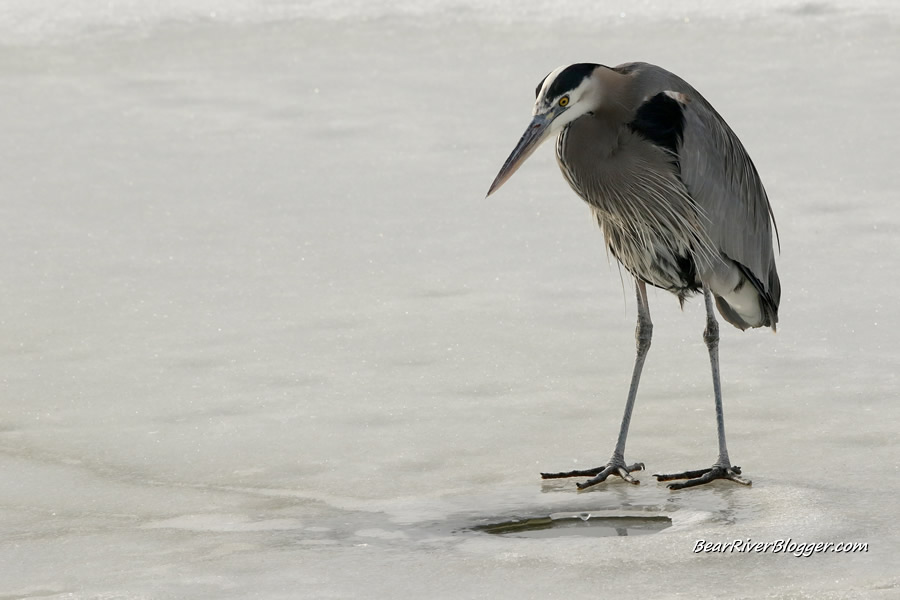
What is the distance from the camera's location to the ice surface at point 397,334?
14.1ft

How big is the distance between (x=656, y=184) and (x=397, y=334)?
55.4 inches

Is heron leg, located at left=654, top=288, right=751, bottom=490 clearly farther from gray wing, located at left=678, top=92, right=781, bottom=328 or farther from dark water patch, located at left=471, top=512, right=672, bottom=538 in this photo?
gray wing, located at left=678, top=92, right=781, bottom=328

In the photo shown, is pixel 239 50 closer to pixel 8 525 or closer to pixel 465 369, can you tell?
pixel 465 369

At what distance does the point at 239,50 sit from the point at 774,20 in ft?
12.5

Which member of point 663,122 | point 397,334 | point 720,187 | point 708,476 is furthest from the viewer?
point 397,334

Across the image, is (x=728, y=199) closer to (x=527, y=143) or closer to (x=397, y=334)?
(x=527, y=143)

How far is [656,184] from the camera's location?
5191mm

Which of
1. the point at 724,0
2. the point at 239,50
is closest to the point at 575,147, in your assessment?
the point at 239,50

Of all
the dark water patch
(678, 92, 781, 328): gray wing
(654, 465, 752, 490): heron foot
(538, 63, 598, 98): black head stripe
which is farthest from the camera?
(678, 92, 781, 328): gray wing

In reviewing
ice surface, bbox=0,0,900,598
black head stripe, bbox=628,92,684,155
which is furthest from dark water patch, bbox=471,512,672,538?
Answer: black head stripe, bbox=628,92,684,155

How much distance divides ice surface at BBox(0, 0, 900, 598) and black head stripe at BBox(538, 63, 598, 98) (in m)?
1.16

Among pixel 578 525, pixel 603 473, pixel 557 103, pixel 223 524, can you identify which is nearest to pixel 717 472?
pixel 603 473

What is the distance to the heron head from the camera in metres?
4.98

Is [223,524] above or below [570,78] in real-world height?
below
